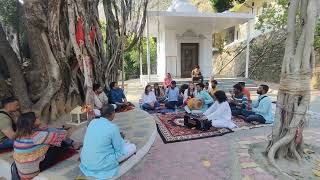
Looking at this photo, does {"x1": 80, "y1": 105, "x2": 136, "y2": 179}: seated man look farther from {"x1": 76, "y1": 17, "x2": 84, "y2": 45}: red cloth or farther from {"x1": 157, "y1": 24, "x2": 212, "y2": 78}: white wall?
{"x1": 157, "y1": 24, "x2": 212, "y2": 78}: white wall

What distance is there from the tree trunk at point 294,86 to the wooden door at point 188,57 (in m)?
11.9

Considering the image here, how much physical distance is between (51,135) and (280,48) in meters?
18.3

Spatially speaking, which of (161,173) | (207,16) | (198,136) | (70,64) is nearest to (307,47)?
(198,136)

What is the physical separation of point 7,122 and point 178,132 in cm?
335

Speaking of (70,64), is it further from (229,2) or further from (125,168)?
(229,2)

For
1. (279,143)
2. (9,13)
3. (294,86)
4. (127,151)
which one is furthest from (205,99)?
(9,13)

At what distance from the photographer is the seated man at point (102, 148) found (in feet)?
10.5

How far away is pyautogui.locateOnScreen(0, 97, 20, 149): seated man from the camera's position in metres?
3.80

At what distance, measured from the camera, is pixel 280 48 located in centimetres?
1819

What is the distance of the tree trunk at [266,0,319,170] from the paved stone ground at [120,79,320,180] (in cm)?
52

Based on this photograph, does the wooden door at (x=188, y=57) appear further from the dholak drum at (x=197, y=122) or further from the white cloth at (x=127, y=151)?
the white cloth at (x=127, y=151)

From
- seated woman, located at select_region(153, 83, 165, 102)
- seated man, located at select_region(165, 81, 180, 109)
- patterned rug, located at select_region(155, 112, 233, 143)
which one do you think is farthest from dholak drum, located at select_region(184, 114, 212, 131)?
seated woman, located at select_region(153, 83, 165, 102)

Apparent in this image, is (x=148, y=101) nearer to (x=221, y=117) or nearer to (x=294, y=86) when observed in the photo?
(x=221, y=117)

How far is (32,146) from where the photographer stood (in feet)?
10.4
